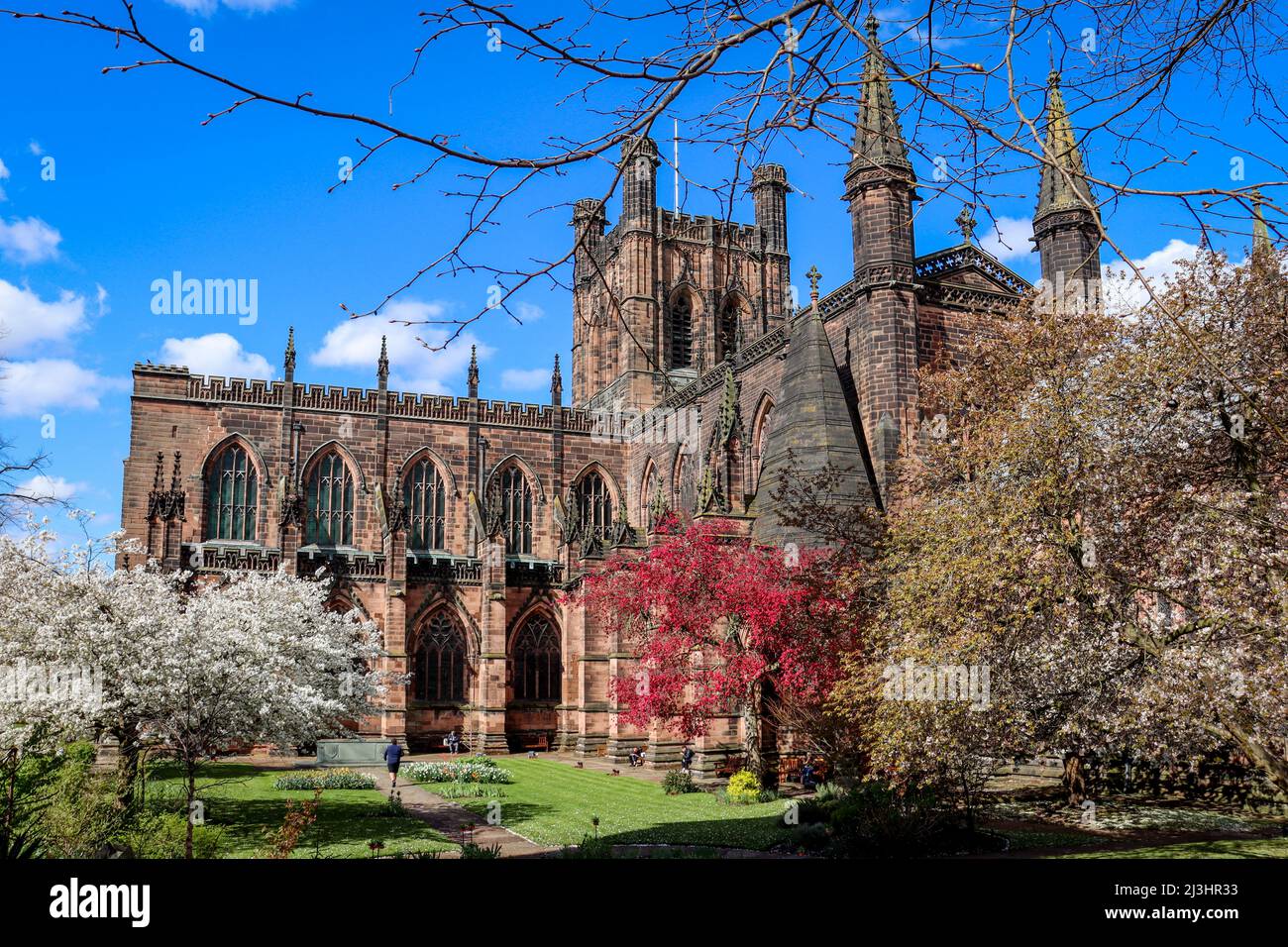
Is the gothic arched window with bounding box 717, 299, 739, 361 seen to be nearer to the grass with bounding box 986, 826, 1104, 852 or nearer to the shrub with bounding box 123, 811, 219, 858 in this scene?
the grass with bounding box 986, 826, 1104, 852

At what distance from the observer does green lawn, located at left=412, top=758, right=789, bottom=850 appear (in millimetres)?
17141

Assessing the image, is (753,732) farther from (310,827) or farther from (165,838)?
(165,838)

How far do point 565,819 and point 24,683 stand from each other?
9567mm

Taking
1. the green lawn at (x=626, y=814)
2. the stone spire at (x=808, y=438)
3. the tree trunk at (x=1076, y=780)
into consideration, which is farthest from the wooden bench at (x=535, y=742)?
the tree trunk at (x=1076, y=780)

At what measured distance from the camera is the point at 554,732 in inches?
1614

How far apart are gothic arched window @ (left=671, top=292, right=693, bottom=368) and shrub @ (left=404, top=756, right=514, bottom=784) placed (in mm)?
25470

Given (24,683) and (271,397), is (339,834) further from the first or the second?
(271,397)

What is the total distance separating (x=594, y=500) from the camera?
1832 inches

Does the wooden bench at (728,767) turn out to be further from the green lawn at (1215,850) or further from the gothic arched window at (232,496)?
the gothic arched window at (232,496)

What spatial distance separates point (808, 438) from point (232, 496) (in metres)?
25.2

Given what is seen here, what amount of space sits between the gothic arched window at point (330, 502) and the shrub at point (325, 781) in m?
15.3

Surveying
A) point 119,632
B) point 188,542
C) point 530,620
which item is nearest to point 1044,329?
point 119,632

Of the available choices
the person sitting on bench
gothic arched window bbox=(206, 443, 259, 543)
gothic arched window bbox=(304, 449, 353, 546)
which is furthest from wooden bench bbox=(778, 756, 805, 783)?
gothic arched window bbox=(206, 443, 259, 543)
